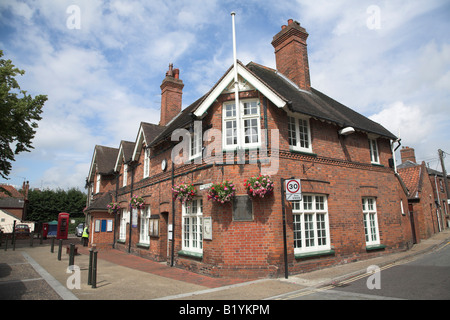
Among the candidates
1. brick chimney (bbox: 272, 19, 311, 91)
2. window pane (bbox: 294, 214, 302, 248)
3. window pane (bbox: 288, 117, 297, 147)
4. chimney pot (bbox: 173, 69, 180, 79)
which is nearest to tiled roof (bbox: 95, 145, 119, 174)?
chimney pot (bbox: 173, 69, 180, 79)

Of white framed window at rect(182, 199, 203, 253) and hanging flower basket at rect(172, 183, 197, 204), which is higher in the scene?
hanging flower basket at rect(172, 183, 197, 204)

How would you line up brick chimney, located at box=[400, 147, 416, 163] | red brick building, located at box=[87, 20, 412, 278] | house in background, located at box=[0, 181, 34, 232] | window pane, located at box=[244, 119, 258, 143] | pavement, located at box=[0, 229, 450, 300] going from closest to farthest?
pavement, located at box=[0, 229, 450, 300] < red brick building, located at box=[87, 20, 412, 278] < window pane, located at box=[244, 119, 258, 143] < brick chimney, located at box=[400, 147, 416, 163] < house in background, located at box=[0, 181, 34, 232]

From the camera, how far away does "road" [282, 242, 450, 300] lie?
654cm

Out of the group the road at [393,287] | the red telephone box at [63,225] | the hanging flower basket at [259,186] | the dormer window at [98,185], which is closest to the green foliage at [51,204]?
the red telephone box at [63,225]

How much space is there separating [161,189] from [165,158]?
64.3 inches

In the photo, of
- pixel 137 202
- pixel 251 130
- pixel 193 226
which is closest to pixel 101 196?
pixel 137 202

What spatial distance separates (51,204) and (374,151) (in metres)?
47.1

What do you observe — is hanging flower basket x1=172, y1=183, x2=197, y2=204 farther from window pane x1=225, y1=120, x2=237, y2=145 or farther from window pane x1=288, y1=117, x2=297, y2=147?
window pane x1=288, y1=117, x2=297, y2=147

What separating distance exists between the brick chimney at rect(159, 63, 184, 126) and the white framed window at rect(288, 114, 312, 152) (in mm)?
11219

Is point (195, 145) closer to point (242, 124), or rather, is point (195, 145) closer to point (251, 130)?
point (242, 124)

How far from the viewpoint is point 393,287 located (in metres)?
7.29
